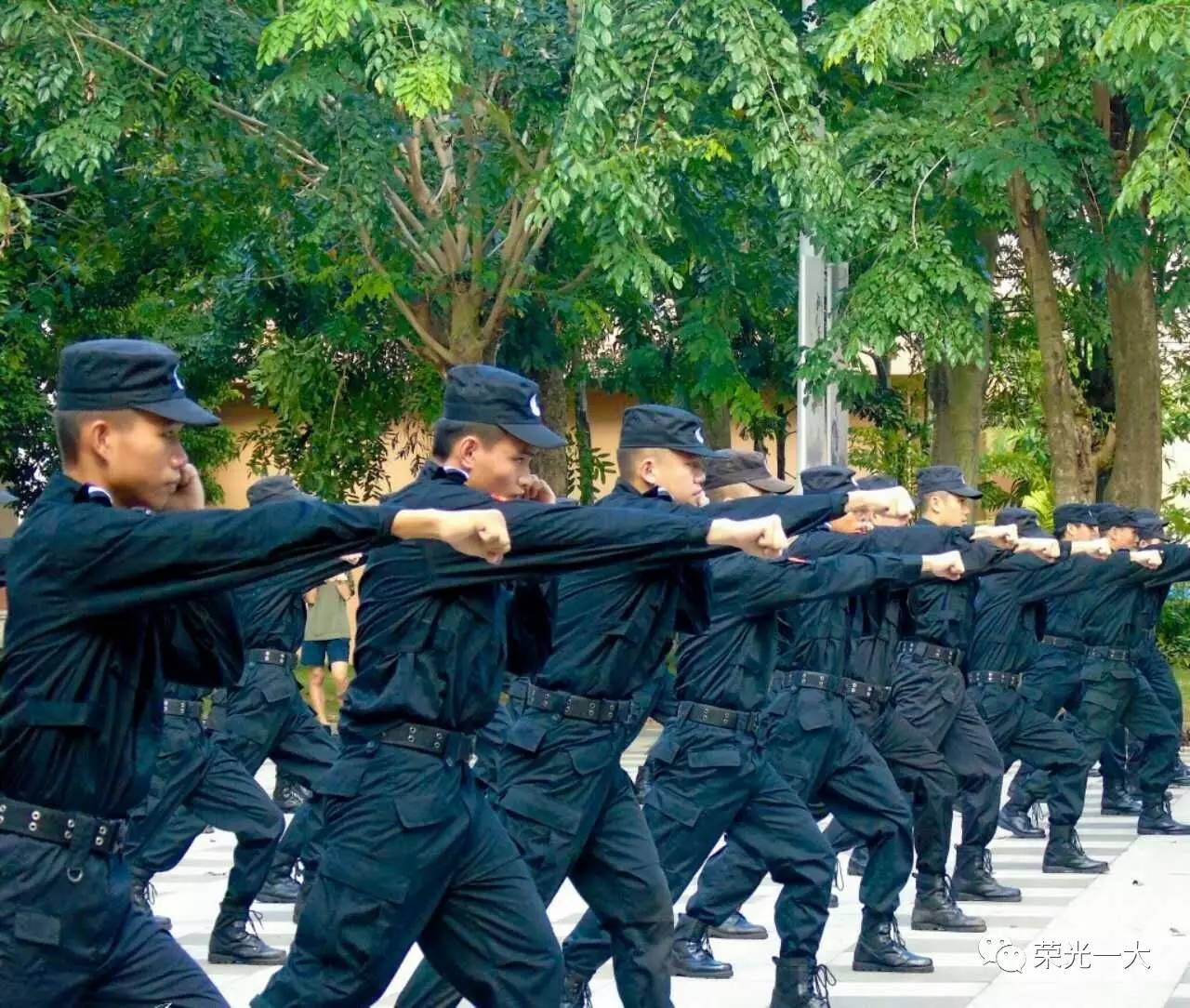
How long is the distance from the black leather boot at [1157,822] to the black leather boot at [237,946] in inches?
271

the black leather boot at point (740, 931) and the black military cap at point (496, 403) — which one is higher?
the black military cap at point (496, 403)

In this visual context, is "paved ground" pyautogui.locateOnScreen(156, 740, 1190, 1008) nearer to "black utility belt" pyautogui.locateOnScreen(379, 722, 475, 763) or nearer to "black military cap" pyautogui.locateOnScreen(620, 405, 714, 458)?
"black military cap" pyautogui.locateOnScreen(620, 405, 714, 458)

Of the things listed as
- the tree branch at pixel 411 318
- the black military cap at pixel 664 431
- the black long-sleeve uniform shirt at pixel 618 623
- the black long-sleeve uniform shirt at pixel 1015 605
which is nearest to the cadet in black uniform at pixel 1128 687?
the black long-sleeve uniform shirt at pixel 1015 605

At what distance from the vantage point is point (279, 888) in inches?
446

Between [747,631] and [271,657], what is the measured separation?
3.36 m

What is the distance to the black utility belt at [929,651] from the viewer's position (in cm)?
1092

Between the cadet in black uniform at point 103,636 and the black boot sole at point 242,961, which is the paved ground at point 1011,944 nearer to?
the black boot sole at point 242,961

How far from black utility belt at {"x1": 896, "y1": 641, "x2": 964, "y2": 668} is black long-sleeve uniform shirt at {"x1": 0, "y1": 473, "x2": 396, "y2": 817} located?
22.0 feet

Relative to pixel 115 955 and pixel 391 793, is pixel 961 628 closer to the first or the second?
pixel 391 793

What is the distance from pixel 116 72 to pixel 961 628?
9499mm

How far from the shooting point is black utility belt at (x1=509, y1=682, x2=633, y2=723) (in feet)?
23.0

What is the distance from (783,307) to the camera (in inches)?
878

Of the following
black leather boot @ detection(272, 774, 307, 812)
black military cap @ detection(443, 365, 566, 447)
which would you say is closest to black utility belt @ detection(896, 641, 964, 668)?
black leather boot @ detection(272, 774, 307, 812)

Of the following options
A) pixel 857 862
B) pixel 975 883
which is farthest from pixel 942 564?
pixel 857 862
